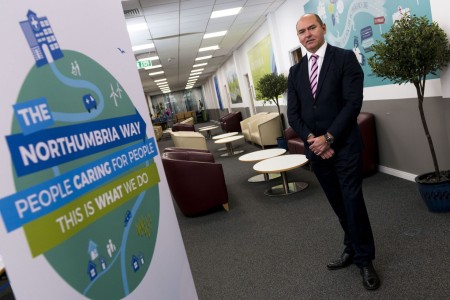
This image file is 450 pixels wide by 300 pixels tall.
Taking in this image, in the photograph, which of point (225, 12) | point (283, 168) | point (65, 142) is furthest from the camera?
point (225, 12)

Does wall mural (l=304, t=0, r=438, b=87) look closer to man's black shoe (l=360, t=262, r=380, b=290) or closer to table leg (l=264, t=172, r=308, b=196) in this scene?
table leg (l=264, t=172, r=308, b=196)

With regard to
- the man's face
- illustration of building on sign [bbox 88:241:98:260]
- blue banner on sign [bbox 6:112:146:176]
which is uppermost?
the man's face

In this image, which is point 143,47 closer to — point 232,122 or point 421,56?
point 232,122

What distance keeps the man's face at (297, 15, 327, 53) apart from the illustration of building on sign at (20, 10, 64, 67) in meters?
1.74

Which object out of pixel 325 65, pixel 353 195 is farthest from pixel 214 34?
pixel 353 195

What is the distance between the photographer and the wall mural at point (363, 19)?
432cm

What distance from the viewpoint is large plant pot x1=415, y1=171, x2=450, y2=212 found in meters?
3.49

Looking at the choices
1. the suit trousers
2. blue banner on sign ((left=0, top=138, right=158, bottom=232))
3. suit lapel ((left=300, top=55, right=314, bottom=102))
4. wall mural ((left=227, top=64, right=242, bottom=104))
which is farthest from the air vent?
wall mural ((left=227, top=64, right=242, bottom=104))

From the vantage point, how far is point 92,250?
1.27 metres

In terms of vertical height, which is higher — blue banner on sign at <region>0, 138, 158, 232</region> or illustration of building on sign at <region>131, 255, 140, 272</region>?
blue banner on sign at <region>0, 138, 158, 232</region>

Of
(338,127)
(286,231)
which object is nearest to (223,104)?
(286,231)

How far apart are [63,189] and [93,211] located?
0.54 ft

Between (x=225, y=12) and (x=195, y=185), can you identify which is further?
(x=225, y=12)

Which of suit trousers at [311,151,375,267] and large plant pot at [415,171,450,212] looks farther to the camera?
large plant pot at [415,171,450,212]
